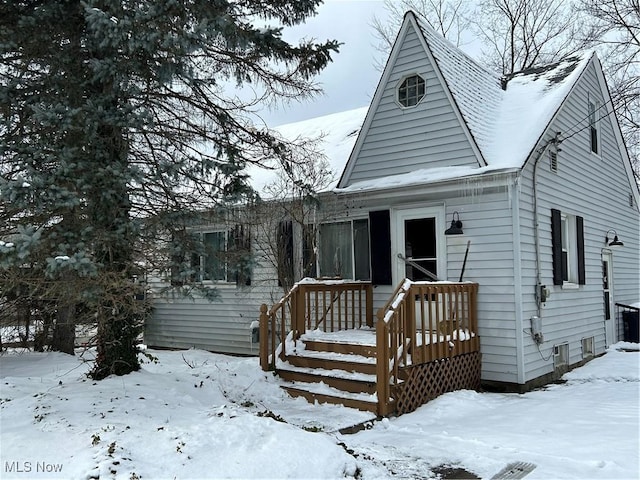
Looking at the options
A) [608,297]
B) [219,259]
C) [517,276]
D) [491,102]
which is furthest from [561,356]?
[219,259]

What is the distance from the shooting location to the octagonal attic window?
9328 millimetres

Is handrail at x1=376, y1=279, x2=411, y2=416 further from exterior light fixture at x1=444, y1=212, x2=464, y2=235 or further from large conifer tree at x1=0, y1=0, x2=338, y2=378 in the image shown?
large conifer tree at x1=0, y1=0, x2=338, y2=378

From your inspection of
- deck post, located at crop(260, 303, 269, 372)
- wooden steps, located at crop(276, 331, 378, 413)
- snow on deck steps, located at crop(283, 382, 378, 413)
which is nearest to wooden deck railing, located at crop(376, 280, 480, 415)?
snow on deck steps, located at crop(283, 382, 378, 413)

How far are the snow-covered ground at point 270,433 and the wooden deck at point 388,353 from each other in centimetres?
27

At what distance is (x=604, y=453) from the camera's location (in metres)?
4.97

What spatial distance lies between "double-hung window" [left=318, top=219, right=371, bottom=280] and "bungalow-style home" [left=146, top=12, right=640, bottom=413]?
0.08 feet

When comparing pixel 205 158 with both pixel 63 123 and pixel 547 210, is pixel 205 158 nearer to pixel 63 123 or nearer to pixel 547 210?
pixel 63 123

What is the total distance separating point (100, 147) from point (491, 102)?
744cm

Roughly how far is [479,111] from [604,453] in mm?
6174

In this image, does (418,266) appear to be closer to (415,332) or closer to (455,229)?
(455,229)

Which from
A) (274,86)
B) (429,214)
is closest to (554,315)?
(429,214)

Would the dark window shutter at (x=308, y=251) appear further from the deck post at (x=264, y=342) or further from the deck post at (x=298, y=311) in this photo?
the deck post at (x=264, y=342)

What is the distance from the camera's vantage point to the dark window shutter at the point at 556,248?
904 centimetres

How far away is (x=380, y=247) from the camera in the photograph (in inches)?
365
